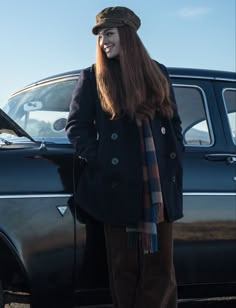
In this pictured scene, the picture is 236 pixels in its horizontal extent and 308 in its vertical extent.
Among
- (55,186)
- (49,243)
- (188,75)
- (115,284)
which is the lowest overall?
(115,284)

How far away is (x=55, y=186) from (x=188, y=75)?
132 cm

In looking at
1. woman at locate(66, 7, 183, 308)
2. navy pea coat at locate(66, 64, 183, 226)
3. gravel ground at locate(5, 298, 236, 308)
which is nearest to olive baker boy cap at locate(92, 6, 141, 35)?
woman at locate(66, 7, 183, 308)

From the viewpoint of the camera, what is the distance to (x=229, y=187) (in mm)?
3660

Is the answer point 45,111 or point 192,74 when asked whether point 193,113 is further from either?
point 45,111

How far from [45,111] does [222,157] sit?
4.08 ft

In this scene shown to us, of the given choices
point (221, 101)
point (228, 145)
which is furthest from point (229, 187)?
point (221, 101)

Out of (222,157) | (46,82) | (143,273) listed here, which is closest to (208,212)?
(222,157)

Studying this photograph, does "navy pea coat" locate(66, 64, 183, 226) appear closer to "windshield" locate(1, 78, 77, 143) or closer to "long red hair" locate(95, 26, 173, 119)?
"long red hair" locate(95, 26, 173, 119)

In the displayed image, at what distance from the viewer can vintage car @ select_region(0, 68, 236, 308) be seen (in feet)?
10.4

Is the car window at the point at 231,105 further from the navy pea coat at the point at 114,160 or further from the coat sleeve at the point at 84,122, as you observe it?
the coat sleeve at the point at 84,122

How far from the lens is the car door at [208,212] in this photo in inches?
138

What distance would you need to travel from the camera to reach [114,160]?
9.65 feet

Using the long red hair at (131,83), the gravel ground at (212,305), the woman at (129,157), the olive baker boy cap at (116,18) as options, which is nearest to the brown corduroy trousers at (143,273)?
the woman at (129,157)

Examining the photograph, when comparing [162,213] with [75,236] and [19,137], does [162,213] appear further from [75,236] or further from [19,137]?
[19,137]
